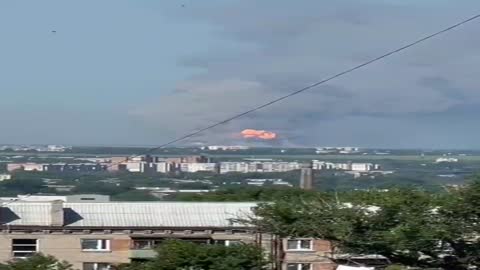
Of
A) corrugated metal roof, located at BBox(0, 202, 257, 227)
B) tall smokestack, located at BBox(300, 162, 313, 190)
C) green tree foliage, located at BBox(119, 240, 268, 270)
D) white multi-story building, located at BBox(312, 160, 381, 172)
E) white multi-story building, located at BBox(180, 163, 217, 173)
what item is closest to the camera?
green tree foliage, located at BBox(119, 240, 268, 270)

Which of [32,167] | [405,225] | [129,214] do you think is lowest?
[129,214]

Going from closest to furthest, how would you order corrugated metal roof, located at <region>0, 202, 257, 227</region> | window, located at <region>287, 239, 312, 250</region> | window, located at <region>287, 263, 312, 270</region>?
window, located at <region>287, 239, 312, 250</region> < window, located at <region>287, 263, 312, 270</region> < corrugated metal roof, located at <region>0, 202, 257, 227</region>

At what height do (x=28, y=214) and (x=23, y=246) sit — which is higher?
(x=28, y=214)

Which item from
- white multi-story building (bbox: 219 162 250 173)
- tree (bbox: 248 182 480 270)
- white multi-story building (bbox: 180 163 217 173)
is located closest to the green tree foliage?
tree (bbox: 248 182 480 270)

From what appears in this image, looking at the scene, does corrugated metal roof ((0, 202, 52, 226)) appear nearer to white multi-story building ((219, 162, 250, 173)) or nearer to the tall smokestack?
the tall smokestack

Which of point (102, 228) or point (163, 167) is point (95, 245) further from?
point (163, 167)

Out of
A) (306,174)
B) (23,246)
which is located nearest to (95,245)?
(23,246)

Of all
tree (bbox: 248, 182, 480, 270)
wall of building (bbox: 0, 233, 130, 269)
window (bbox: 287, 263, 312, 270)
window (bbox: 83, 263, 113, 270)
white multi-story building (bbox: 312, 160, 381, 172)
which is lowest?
window (bbox: 83, 263, 113, 270)

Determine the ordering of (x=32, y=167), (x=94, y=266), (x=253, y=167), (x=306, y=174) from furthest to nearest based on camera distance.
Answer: (x=253, y=167) → (x=32, y=167) → (x=306, y=174) → (x=94, y=266)
